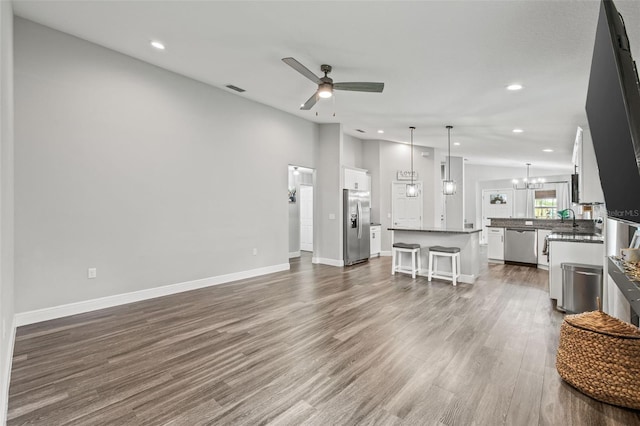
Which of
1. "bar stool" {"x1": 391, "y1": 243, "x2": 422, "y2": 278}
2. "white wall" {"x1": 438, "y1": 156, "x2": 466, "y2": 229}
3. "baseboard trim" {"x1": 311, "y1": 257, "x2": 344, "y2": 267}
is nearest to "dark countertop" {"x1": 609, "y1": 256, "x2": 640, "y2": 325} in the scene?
"bar stool" {"x1": 391, "y1": 243, "x2": 422, "y2": 278}

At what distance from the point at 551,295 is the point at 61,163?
668 cm

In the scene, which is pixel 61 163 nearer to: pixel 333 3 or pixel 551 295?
pixel 333 3

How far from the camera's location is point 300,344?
294cm

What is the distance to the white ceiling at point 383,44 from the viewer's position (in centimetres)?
281

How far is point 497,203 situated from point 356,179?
7510 mm

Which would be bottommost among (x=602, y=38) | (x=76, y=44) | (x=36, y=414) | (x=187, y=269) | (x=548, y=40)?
(x=36, y=414)

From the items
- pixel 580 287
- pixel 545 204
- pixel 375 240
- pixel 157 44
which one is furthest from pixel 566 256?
pixel 545 204

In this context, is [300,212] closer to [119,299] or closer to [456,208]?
[456,208]

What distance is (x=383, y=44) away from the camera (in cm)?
339

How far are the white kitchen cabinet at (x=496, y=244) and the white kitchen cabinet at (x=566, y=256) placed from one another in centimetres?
325

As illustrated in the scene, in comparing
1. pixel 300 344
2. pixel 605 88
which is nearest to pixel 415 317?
pixel 300 344

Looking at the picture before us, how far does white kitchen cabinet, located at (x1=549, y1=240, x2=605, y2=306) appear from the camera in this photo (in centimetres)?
387

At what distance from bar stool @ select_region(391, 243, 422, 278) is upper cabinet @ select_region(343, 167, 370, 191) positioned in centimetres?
206

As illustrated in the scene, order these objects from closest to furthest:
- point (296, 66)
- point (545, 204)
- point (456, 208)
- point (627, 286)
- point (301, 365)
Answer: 1. point (627, 286)
2. point (301, 365)
3. point (296, 66)
4. point (456, 208)
5. point (545, 204)
